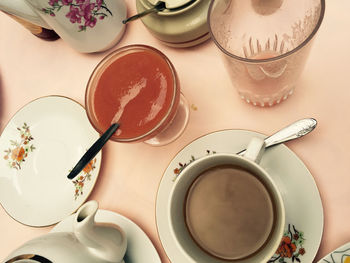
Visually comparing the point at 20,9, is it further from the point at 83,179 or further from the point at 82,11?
the point at 83,179

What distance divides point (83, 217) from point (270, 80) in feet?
1.31

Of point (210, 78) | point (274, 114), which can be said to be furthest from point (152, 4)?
point (274, 114)

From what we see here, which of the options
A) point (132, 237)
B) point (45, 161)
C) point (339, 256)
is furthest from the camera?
point (45, 161)

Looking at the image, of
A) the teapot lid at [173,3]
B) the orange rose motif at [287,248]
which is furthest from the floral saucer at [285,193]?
the teapot lid at [173,3]

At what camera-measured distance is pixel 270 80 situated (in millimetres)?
591

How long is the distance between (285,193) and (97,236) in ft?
1.09

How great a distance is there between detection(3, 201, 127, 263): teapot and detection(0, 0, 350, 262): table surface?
0.36 ft

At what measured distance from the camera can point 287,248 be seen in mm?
546

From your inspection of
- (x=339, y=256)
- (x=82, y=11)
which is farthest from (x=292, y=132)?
(x=82, y=11)

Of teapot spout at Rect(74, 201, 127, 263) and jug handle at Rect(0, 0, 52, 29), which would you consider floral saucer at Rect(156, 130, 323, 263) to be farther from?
jug handle at Rect(0, 0, 52, 29)

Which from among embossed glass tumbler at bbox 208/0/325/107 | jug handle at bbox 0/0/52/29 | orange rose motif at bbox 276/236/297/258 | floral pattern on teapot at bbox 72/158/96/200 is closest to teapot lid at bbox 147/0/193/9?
embossed glass tumbler at bbox 208/0/325/107

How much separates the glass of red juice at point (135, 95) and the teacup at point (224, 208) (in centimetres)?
14

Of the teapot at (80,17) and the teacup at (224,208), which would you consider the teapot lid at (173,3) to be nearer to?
the teapot at (80,17)

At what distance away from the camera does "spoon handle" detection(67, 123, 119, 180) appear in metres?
0.56
